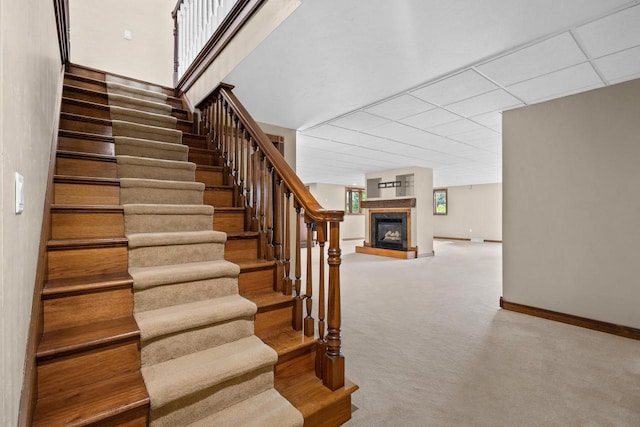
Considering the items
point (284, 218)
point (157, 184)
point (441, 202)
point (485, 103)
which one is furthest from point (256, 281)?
point (441, 202)

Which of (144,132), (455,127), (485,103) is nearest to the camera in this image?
(144,132)

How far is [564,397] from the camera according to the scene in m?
1.82

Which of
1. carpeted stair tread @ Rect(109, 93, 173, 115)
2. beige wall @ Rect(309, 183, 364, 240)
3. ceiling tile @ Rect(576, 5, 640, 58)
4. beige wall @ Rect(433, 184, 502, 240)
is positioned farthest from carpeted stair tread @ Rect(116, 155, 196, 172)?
beige wall @ Rect(433, 184, 502, 240)

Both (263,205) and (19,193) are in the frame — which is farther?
(263,205)

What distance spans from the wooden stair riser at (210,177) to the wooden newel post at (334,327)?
65.2 inches

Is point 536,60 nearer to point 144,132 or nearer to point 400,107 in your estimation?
point 400,107

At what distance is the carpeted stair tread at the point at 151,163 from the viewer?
2348 millimetres

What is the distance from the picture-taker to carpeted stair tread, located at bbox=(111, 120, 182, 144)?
2723mm

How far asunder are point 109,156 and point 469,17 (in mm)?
2660

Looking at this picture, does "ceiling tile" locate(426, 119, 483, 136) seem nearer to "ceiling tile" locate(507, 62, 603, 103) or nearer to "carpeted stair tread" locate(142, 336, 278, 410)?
"ceiling tile" locate(507, 62, 603, 103)

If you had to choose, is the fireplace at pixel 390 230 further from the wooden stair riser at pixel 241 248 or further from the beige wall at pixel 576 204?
the wooden stair riser at pixel 241 248

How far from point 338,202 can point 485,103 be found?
849 centimetres

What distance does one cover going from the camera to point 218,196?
2.64 metres

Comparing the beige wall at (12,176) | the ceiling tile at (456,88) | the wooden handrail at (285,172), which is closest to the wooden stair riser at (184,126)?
the wooden handrail at (285,172)
